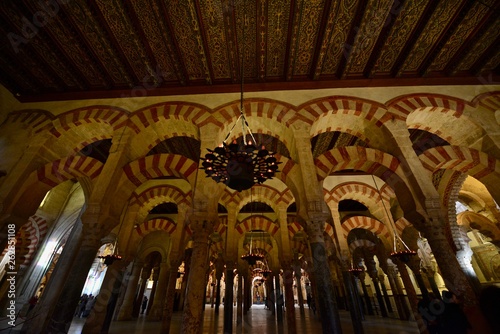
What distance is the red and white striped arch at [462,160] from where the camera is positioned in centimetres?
439

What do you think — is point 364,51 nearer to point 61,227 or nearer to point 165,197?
point 165,197

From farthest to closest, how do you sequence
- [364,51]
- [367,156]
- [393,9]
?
[367,156], [364,51], [393,9]

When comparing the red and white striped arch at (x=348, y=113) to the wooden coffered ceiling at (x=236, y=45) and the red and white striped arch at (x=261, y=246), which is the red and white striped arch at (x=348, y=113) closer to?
the wooden coffered ceiling at (x=236, y=45)

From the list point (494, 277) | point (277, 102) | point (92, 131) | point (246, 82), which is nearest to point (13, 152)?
point (92, 131)

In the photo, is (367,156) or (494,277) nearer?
(367,156)

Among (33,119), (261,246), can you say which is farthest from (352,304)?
(33,119)

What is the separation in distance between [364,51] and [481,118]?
2.56 m

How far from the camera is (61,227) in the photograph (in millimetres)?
8445

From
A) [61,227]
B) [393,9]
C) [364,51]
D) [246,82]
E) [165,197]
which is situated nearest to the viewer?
[393,9]

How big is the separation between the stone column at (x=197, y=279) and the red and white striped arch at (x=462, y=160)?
4753 millimetres

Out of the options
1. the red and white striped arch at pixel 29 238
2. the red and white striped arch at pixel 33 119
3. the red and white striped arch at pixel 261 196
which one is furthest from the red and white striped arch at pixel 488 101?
the red and white striped arch at pixel 29 238

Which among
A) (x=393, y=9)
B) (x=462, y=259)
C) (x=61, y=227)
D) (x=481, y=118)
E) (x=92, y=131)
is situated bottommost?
(x=462, y=259)

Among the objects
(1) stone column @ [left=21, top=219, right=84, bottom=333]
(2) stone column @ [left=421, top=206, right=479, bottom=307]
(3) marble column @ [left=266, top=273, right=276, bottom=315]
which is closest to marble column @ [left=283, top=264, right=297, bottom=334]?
(2) stone column @ [left=421, top=206, right=479, bottom=307]

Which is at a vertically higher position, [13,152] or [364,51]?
[364,51]
